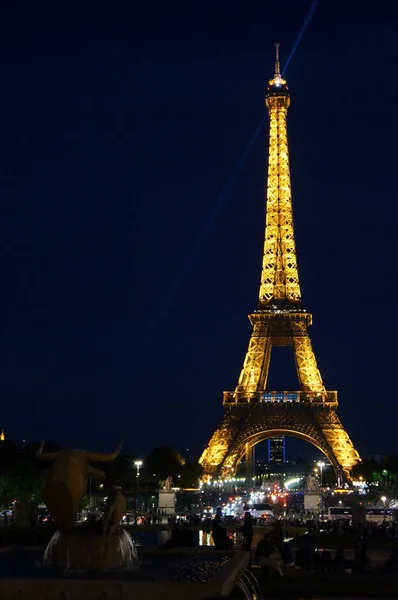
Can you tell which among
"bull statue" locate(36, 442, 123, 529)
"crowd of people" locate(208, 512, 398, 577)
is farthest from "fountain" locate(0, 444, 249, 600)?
"crowd of people" locate(208, 512, 398, 577)

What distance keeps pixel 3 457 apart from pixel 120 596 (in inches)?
2421

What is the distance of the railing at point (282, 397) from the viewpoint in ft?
291

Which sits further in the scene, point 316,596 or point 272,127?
point 272,127

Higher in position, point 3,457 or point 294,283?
point 294,283

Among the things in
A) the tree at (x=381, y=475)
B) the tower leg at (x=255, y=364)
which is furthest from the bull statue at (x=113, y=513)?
the tower leg at (x=255, y=364)

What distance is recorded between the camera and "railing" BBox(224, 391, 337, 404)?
8881 cm

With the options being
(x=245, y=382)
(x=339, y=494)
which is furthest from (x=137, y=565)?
(x=245, y=382)

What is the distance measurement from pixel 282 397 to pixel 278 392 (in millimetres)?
589

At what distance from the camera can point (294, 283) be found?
92.9 m

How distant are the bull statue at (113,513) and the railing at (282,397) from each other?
68462 millimetres

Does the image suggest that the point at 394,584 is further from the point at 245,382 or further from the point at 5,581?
the point at 245,382

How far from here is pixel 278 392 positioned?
298 ft

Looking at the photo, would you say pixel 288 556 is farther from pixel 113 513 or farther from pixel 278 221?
pixel 278 221

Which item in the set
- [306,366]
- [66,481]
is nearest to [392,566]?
[66,481]
